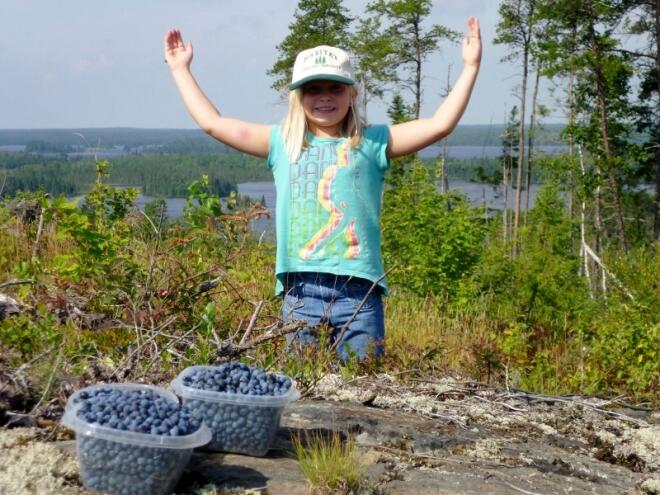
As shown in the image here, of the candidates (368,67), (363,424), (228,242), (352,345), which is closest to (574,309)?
(228,242)

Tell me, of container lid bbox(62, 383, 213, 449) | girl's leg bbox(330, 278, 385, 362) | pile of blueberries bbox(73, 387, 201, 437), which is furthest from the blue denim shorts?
container lid bbox(62, 383, 213, 449)

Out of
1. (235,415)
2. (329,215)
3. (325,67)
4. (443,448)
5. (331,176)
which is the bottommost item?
(443,448)

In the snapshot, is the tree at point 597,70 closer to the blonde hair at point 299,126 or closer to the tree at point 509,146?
the tree at point 509,146

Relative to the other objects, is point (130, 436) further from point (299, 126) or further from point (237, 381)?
point (299, 126)

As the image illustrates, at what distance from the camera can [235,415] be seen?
2928 mm

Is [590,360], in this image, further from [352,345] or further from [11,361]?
[11,361]

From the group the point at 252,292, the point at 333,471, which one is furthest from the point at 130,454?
the point at 252,292

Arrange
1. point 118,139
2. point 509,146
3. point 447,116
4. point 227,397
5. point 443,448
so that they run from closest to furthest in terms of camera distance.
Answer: point 227,397 → point 443,448 → point 447,116 → point 118,139 → point 509,146

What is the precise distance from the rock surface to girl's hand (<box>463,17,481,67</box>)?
1.53 metres

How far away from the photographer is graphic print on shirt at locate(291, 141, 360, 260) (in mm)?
4312

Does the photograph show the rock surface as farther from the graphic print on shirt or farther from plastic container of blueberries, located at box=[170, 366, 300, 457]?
the graphic print on shirt

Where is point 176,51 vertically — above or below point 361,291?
above

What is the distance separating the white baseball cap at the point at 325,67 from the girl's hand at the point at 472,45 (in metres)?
0.57

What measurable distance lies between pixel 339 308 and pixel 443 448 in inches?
48.8
